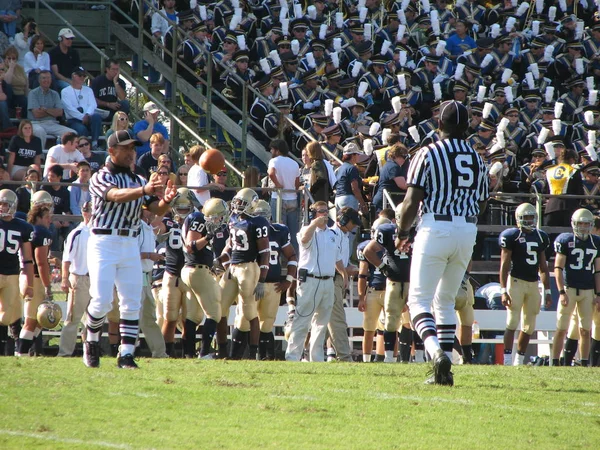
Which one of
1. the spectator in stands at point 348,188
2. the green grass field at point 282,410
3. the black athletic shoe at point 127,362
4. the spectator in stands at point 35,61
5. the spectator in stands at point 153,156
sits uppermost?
the spectator in stands at point 35,61

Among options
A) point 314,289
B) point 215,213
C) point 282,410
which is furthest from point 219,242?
point 282,410

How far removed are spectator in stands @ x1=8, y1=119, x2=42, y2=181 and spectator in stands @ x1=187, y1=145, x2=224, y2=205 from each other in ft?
7.35

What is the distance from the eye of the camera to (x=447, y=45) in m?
21.3

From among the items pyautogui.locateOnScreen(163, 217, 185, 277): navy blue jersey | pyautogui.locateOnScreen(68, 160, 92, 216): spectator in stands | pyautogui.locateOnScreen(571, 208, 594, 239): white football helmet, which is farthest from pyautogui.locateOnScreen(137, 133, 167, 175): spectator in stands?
pyautogui.locateOnScreen(571, 208, 594, 239): white football helmet

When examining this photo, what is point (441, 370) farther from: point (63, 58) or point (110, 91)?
point (63, 58)

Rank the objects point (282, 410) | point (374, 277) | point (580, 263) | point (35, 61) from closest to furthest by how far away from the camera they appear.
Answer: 1. point (282, 410)
2. point (580, 263)
3. point (374, 277)
4. point (35, 61)

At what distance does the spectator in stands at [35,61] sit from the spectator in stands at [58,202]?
290 cm

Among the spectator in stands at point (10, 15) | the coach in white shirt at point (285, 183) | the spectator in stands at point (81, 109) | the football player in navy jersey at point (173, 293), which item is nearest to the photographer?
the football player in navy jersey at point (173, 293)

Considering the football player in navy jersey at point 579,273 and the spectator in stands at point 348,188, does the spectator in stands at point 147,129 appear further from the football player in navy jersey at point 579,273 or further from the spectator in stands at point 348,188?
the football player in navy jersey at point 579,273

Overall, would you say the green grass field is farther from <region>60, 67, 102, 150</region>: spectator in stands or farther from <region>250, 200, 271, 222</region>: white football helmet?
<region>60, 67, 102, 150</region>: spectator in stands

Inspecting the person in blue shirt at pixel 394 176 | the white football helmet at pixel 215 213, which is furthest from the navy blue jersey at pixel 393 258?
the person in blue shirt at pixel 394 176

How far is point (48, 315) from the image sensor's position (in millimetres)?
11289

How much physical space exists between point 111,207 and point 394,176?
21.1 feet

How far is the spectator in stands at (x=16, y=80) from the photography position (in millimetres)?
15906
